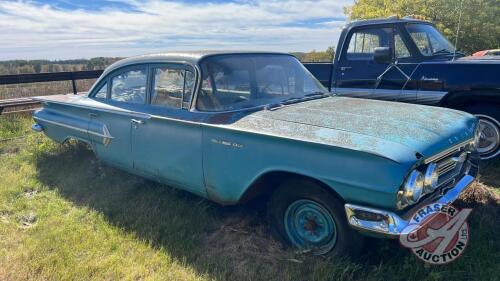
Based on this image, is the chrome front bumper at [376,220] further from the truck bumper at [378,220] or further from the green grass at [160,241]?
the green grass at [160,241]

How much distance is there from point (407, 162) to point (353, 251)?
81 centimetres

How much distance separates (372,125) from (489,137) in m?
2.73

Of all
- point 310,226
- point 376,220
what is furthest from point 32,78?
point 376,220

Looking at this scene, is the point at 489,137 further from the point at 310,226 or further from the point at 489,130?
the point at 310,226

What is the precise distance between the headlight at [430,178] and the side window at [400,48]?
3008 millimetres

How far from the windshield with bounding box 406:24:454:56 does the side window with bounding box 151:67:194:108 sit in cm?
330

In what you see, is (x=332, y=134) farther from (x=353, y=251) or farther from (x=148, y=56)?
(x=148, y=56)

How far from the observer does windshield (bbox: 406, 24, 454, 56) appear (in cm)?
533

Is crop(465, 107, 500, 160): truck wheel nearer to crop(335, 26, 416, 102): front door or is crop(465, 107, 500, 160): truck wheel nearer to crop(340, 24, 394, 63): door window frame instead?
crop(335, 26, 416, 102): front door

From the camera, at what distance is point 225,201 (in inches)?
128

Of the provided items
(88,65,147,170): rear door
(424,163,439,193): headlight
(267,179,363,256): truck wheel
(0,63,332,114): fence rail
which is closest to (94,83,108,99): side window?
(88,65,147,170): rear door

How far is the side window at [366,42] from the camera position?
5.48m

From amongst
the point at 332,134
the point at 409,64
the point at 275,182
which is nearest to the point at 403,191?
the point at 332,134

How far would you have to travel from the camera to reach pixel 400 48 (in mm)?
→ 5344
